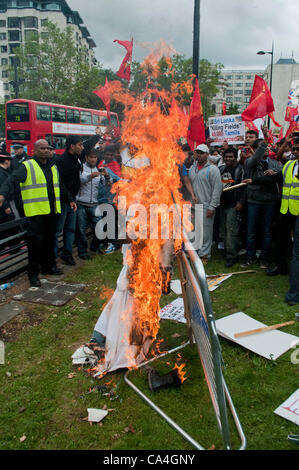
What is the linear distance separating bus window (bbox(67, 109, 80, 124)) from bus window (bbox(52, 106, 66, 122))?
46 centimetres

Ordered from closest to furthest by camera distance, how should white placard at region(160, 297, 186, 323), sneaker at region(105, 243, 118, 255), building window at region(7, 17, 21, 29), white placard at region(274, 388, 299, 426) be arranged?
1. white placard at region(274, 388, 299, 426)
2. white placard at region(160, 297, 186, 323)
3. sneaker at region(105, 243, 118, 255)
4. building window at region(7, 17, 21, 29)

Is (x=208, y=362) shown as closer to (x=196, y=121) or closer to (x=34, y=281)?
(x=34, y=281)

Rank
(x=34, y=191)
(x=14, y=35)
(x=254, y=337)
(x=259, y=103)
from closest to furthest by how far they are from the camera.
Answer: (x=254, y=337), (x=34, y=191), (x=259, y=103), (x=14, y=35)

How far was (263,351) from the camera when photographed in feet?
12.9

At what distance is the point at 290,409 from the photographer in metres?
3.08

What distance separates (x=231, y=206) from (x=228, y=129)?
3824 mm

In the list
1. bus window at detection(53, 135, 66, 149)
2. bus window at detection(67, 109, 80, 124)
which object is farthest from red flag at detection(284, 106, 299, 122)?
bus window at detection(67, 109, 80, 124)

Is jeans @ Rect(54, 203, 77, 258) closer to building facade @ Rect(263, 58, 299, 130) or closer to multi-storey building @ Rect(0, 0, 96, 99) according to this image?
building facade @ Rect(263, 58, 299, 130)

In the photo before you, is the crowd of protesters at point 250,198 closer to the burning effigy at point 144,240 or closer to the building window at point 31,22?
the burning effigy at point 144,240

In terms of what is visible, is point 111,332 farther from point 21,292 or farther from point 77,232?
point 77,232

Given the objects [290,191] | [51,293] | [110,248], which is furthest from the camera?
[110,248]

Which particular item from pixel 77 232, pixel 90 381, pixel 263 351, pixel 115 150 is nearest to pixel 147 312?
pixel 90 381

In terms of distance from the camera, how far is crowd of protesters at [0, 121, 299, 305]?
19.6ft

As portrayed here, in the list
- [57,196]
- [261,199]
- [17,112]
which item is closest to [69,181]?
[57,196]
